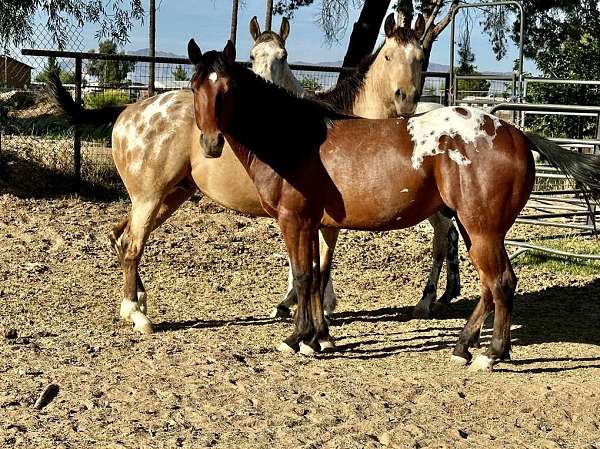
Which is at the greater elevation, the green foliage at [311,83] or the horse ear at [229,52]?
the green foliage at [311,83]

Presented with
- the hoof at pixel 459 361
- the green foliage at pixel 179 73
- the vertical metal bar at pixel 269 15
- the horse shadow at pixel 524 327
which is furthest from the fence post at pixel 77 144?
the vertical metal bar at pixel 269 15

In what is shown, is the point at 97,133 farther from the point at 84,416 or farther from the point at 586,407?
the point at 586,407

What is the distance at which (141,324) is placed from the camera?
593cm

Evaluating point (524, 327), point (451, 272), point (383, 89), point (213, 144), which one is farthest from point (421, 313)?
point (213, 144)

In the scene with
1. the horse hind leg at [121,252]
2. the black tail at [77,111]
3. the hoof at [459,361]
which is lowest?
the hoof at [459,361]

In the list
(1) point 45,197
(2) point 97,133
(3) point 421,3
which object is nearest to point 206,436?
(2) point 97,133

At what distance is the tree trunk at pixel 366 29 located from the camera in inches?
545

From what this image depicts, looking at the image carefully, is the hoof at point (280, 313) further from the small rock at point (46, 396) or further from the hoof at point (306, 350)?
the small rock at point (46, 396)

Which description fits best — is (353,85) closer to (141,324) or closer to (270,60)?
(270,60)

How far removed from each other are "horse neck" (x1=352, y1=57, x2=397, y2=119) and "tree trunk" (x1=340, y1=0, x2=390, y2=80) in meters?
7.58

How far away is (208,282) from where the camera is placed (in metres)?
7.68

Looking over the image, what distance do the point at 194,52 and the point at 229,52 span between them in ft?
0.69

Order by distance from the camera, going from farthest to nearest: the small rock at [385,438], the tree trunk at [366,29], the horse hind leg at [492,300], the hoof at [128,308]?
the tree trunk at [366,29], the hoof at [128,308], the horse hind leg at [492,300], the small rock at [385,438]

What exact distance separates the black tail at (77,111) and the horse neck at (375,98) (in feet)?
6.13
